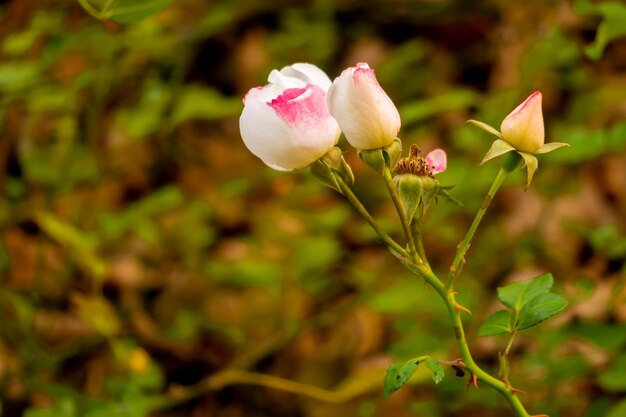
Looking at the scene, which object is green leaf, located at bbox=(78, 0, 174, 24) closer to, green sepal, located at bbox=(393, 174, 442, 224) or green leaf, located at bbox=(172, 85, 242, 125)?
green sepal, located at bbox=(393, 174, 442, 224)

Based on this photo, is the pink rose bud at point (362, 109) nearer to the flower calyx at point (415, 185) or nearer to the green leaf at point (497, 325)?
the flower calyx at point (415, 185)

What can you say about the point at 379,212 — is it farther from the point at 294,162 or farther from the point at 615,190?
the point at 294,162

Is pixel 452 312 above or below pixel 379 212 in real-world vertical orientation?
above

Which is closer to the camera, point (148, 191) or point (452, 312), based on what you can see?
point (452, 312)

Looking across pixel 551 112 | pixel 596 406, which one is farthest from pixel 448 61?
pixel 596 406

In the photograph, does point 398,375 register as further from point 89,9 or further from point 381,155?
point 89,9

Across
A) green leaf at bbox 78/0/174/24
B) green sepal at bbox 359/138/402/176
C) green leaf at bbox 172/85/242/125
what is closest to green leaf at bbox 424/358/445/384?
green sepal at bbox 359/138/402/176

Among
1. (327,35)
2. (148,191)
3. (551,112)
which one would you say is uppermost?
(327,35)
